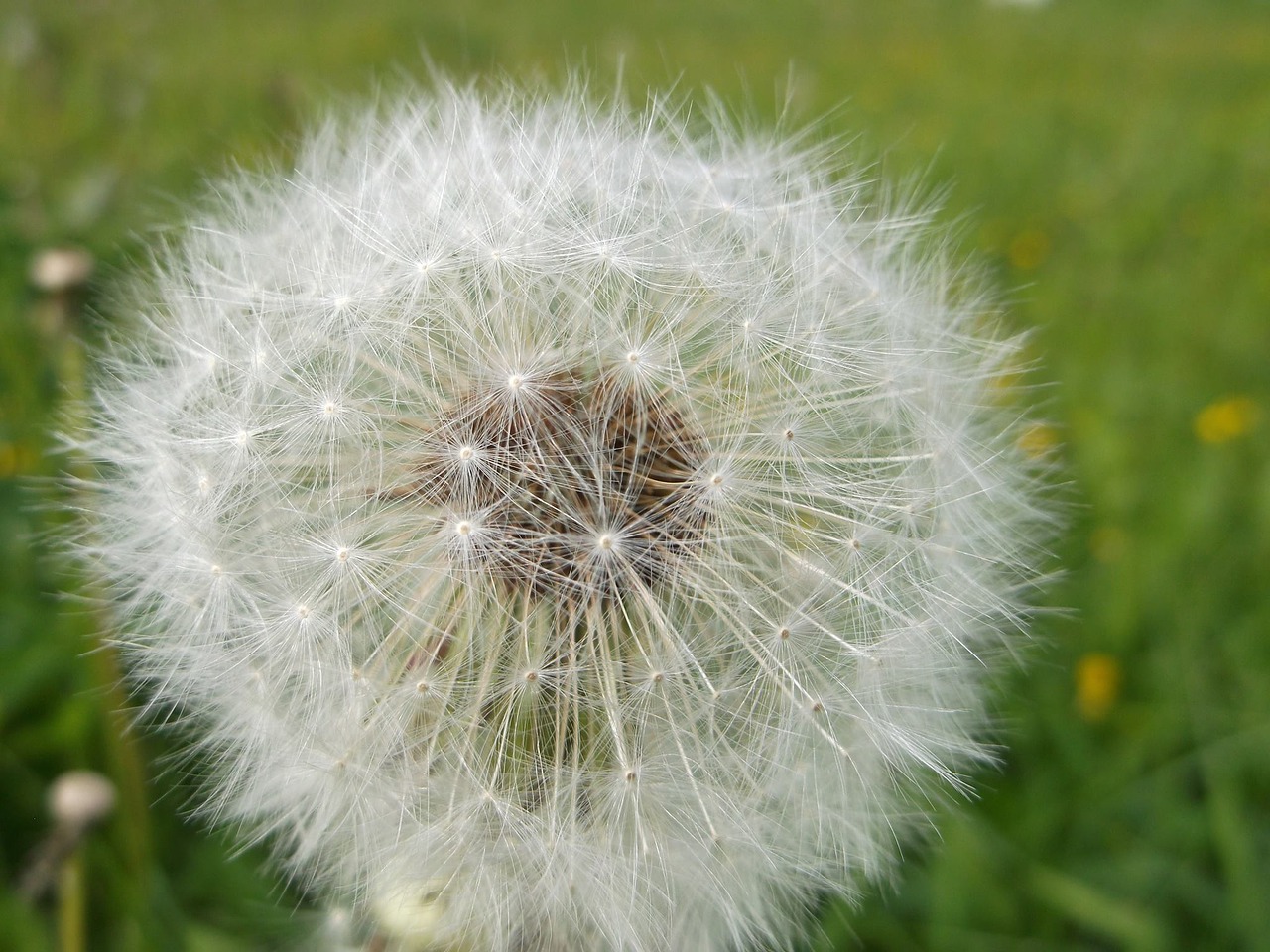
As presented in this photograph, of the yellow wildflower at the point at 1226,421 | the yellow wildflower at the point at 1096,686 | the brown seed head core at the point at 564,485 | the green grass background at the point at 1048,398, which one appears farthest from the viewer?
the yellow wildflower at the point at 1226,421

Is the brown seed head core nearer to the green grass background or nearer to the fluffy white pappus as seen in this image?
the fluffy white pappus

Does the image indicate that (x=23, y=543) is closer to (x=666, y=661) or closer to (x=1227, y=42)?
(x=666, y=661)

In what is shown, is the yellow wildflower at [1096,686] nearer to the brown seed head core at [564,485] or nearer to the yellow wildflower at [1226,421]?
the yellow wildflower at [1226,421]

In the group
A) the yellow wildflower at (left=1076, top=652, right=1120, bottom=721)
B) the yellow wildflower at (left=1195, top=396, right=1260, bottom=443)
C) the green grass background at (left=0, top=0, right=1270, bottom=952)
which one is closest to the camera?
the green grass background at (left=0, top=0, right=1270, bottom=952)

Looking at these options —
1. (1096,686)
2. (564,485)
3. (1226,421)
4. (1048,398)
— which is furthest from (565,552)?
(1226,421)

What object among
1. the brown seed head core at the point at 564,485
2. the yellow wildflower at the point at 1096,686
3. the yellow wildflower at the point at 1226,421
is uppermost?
the yellow wildflower at the point at 1226,421

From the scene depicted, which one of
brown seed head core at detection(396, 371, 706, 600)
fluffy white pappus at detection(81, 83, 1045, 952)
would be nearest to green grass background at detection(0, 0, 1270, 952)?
fluffy white pappus at detection(81, 83, 1045, 952)

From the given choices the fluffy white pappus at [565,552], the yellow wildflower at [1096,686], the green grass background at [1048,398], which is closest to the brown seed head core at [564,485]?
the fluffy white pappus at [565,552]
